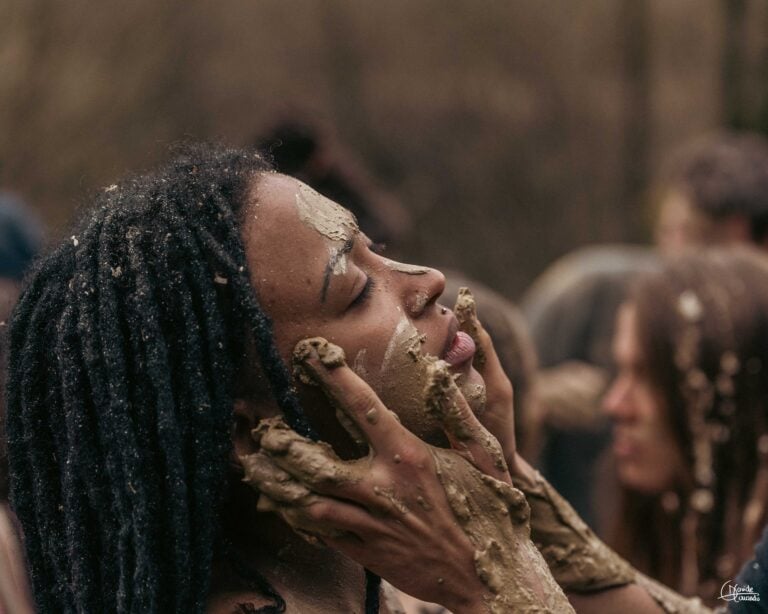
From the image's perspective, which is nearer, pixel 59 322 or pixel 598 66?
pixel 59 322

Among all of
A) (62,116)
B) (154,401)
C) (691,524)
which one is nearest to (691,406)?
(691,524)

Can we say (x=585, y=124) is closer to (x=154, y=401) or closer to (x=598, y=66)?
(x=598, y=66)

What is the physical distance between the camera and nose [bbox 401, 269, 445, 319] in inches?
77.7

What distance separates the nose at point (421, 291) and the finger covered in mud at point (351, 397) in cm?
18

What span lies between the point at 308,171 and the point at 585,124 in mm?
5775

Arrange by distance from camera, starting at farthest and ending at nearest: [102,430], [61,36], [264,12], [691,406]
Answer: [264,12] → [61,36] → [691,406] → [102,430]

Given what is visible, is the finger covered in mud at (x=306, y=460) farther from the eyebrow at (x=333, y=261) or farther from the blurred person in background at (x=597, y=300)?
the blurred person in background at (x=597, y=300)

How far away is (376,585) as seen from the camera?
204 centimetres

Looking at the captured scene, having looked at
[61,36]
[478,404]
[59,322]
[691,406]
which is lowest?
[691,406]

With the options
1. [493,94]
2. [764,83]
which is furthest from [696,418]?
[764,83]

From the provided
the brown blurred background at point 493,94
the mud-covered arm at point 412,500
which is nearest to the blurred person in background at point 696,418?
the mud-covered arm at point 412,500

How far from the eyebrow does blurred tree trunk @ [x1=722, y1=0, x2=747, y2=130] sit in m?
8.56

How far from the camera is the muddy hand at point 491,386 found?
2109 mm
